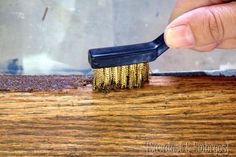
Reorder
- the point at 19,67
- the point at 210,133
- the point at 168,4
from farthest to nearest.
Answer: the point at 168,4
the point at 19,67
the point at 210,133

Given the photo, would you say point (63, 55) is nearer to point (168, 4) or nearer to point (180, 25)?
point (168, 4)

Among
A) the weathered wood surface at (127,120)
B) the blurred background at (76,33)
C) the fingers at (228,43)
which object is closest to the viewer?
the weathered wood surface at (127,120)

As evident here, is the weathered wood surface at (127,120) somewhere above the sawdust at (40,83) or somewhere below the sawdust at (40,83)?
below

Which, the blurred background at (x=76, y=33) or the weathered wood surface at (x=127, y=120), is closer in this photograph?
the weathered wood surface at (x=127, y=120)

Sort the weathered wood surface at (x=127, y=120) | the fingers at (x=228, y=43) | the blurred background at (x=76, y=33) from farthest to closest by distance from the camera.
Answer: the blurred background at (x=76, y=33), the fingers at (x=228, y=43), the weathered wood surface at (x=127, y=120)

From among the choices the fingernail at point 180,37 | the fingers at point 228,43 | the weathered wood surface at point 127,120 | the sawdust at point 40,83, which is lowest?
the weathered wood surface at point 127,120

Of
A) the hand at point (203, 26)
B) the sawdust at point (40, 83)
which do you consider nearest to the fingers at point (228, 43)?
the hand at point (203, 26)

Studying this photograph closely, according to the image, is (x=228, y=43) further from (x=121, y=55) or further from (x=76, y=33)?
(x=76, y=33)

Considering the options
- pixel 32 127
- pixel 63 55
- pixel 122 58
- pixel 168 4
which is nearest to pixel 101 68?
pixel 122 58

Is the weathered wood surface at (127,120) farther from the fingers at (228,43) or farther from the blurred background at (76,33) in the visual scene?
the blurred background at (76,33)
